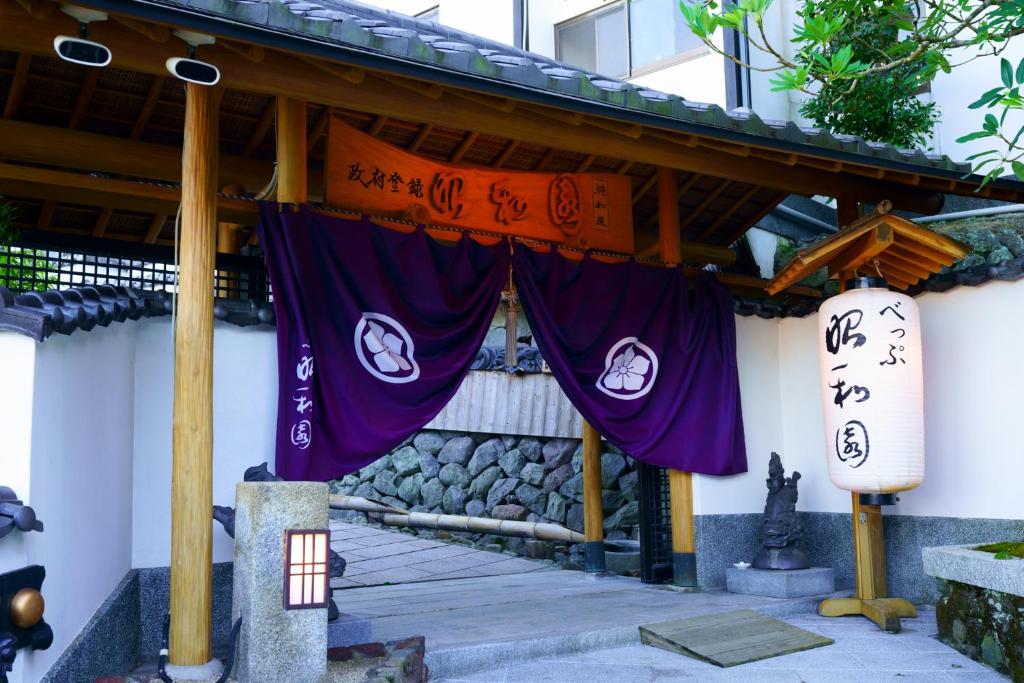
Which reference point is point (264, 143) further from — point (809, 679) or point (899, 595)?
point (899, 595)

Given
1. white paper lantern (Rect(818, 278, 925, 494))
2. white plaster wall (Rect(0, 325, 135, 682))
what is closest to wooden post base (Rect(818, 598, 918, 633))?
white paper lantern (Rect(818, 278, 925, 494))

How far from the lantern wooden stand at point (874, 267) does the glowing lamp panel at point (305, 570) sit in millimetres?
4527

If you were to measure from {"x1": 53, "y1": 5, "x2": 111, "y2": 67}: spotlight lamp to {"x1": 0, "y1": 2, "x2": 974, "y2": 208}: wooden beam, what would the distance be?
25 cm

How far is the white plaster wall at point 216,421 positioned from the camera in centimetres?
622

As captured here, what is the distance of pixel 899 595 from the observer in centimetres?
829

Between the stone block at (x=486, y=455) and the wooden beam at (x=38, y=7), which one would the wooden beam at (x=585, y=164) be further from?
the stone block at (x=486, y=455)

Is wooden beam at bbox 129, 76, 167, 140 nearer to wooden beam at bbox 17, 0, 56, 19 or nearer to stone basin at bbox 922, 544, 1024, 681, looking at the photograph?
wooden beam at bbox 17, 0, 56, 19

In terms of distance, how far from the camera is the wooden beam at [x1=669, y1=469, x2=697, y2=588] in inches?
345

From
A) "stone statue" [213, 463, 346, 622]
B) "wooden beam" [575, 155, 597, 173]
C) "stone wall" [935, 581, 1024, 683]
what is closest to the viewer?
"stone wall" [935, 581, 1024, 683]

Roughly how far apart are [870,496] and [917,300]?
6.41 feet

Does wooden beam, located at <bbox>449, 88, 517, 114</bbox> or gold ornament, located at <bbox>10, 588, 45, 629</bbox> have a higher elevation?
wooden beam, located at <bbox>449, 88, 517, 114</bbox>

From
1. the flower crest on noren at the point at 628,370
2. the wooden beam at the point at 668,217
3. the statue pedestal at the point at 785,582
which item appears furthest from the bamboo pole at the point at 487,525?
the wooden beam at the point at 668,217

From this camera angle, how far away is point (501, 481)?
13.5 metres

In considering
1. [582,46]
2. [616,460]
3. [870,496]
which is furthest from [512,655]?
[582,46]
